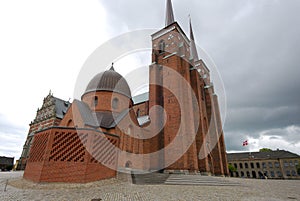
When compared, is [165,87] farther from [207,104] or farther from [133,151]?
[207,104]

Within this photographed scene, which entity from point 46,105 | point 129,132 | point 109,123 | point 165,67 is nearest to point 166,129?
point 129,132

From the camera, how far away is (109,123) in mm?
20000

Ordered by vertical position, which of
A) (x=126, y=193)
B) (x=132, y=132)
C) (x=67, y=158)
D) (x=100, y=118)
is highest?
(x=100, y=118)

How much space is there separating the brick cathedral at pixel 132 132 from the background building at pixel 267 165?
111ft

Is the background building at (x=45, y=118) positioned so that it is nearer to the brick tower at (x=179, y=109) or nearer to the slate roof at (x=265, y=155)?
the brick tower at (x=179, y=109)

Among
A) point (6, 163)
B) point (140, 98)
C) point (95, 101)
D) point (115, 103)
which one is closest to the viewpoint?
point (95, 101)

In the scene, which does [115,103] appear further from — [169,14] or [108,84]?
[169,14]

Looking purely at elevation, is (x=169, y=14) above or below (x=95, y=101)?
above

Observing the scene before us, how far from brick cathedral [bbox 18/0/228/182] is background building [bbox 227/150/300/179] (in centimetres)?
3375

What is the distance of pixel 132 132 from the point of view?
800 inches

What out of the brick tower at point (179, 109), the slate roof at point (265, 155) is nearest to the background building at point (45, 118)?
the brick tower at point (179, 109)

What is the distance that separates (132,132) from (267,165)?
53.4 m

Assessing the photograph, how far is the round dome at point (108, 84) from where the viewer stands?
2359cm

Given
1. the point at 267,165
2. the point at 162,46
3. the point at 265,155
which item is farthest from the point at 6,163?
the point at 265,155
